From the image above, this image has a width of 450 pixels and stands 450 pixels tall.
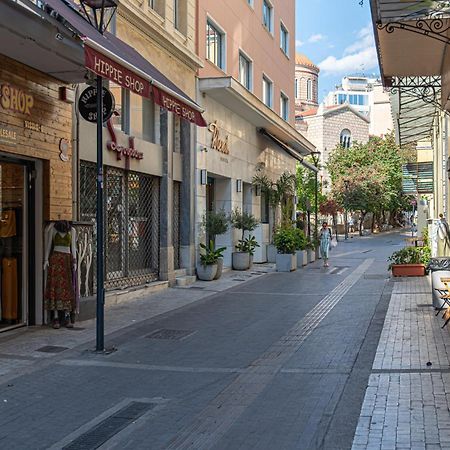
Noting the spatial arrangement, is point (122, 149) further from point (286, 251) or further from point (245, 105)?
point (286, 251)

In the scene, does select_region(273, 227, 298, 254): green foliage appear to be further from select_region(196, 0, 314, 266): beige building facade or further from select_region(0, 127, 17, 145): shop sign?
select_region(0, 127, 17, 145): shop sign

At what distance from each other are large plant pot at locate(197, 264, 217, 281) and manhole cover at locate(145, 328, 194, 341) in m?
6.79

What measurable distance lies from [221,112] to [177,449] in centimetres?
1514

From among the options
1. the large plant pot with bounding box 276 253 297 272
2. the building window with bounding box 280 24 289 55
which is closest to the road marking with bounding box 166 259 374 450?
the large plant pot with bounding box 276 253 297 272

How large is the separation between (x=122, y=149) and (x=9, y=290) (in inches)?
175

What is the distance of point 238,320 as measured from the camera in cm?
1031

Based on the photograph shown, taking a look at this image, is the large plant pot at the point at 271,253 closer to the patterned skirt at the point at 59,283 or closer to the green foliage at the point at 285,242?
the green foliage at the point at 285,242

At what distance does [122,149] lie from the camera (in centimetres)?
1255

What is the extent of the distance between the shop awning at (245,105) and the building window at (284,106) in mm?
2012

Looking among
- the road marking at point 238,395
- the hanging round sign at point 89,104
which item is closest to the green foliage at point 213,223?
the road marking at point 238,395

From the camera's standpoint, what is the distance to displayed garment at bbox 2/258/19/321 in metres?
9.02

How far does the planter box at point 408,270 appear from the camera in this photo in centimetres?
1689

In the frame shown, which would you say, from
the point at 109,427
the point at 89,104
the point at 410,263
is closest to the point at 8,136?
the point at 89,104

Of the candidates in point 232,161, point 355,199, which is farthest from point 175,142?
point 355,199
